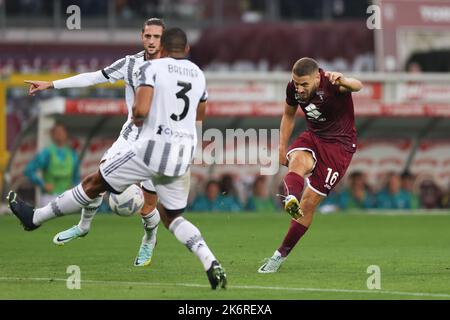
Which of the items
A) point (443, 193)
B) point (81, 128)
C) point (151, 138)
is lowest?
point (443, 193)

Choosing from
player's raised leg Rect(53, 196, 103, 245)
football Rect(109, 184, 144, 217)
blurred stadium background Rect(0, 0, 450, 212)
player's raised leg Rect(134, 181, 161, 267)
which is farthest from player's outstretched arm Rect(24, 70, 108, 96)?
blurred stadium background Rect(0, 0, 450, 212)

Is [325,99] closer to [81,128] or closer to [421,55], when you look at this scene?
[81,128]

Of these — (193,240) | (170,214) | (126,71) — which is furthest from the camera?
(126,71)

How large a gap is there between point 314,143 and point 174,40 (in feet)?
8.70

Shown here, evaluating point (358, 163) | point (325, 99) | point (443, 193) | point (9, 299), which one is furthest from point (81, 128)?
point (9, 299)

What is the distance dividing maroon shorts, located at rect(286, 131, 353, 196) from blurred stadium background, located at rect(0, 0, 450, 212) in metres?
11.3

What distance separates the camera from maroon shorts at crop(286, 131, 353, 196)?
41.1 ft

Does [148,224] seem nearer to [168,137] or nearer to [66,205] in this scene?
[66,205]

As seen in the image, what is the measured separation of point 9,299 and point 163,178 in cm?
184

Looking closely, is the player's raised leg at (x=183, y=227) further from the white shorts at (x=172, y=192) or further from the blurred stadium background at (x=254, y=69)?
the blurred stadium background at (x=254, y=69)

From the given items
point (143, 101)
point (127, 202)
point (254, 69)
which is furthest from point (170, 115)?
point (254, 69)

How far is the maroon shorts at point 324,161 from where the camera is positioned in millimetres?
12531

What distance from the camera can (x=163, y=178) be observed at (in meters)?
10.8

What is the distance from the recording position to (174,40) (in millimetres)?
10625
